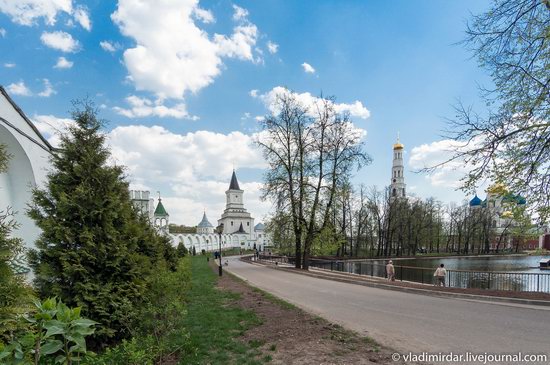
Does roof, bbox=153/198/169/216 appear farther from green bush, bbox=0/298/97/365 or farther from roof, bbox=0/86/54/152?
green bush, bbox=0/298/97/365

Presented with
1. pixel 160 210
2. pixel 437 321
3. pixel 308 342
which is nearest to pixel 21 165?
pixel 308 342

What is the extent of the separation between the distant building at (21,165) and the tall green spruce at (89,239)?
2.70 m

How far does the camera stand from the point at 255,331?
682 cm

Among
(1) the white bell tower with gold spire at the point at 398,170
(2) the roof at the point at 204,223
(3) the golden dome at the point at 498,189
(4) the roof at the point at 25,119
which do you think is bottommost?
(2) the roof at the point at 204,223

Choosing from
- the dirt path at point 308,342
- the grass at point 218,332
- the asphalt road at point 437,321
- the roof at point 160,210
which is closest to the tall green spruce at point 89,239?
the grass at point 218,332

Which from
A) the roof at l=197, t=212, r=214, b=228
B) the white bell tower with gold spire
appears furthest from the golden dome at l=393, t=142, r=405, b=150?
the roof at l=197, t=212, r=214, b=228

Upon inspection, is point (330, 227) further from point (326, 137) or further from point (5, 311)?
point (5, 311)

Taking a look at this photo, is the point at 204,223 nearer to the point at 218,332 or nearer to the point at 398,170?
the point at 398,170

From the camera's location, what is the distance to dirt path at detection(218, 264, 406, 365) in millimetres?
5043

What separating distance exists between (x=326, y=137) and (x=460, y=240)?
60.2 m

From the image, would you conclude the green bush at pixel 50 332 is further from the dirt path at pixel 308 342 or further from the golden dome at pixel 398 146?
the golden dome at pixel 398 146

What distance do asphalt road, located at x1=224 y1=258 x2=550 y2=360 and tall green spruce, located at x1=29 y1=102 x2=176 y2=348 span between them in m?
4.89

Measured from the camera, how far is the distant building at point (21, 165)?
25.1 feet

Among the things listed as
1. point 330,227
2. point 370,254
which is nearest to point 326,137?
point 330,227
